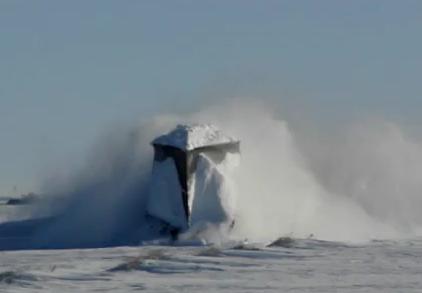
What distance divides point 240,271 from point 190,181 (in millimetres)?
17983

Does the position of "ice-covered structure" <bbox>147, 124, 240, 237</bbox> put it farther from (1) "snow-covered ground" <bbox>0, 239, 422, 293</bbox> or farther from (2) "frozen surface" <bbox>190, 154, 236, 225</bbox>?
(1) "snow-covered ground" <bbox>0, 239, 422, 293</bbox>

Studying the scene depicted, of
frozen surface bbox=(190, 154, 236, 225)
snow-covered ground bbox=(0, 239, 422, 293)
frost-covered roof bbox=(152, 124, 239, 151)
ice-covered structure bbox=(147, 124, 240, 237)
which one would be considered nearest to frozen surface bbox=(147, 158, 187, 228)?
ice-covered structure bbox=(147, 124, 240, 237)

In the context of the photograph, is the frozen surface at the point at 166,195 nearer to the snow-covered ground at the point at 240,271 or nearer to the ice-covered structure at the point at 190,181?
the ice-covered structure at the point at 190,181

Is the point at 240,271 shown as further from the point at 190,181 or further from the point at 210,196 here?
the point at 210,196

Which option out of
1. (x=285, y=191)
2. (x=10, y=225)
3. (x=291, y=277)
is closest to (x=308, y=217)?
(x=285, y=191)

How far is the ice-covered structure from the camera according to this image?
147 feet

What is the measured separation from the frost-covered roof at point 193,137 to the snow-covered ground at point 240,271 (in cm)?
1085

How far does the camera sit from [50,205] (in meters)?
55.6

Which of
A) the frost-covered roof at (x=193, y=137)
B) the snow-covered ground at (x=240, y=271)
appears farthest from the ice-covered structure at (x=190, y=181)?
the snow-covered ground at (x=240, y=271)

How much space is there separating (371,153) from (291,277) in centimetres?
3218

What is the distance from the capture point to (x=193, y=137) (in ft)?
149

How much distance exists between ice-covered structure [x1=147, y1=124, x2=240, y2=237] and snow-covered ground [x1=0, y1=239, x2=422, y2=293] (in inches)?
400

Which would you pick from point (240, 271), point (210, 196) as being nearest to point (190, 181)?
point (210, 196)

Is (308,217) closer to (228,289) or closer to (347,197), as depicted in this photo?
(347,197)
